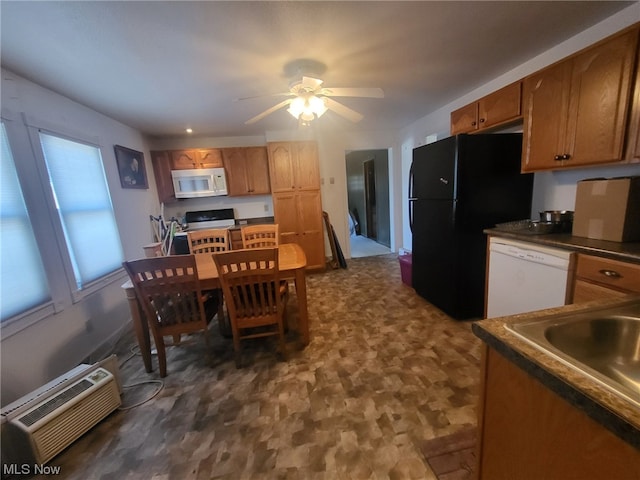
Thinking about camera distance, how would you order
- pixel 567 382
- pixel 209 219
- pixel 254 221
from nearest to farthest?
pixel 567 382 < pixel 209 219 < pixel 254 221

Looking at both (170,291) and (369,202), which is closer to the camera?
(170,291)

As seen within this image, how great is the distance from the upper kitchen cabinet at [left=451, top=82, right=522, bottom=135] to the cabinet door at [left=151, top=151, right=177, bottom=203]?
13.3 ft

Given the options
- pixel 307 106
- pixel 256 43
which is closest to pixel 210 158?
pixel 307 106

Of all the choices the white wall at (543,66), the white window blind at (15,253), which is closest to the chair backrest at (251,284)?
the white window blind at (15,253)

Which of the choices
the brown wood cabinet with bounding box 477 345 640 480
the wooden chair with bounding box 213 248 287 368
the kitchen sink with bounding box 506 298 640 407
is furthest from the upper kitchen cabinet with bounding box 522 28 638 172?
the wooden chair with bounding box 213 248 287 368

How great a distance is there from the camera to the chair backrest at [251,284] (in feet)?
6.05

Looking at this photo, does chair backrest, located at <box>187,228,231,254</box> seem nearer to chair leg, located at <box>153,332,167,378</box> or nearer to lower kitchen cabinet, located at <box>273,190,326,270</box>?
chair leg, located at <box>153,332,167,378</box>

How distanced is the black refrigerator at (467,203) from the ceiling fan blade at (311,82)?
4.28 feet

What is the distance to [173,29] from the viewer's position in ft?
5.08

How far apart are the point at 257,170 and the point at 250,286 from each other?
2.75 meters

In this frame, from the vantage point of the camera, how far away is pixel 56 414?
140 cm

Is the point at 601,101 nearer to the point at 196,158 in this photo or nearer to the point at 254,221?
the point at 254,221

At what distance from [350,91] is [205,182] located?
2933 mm

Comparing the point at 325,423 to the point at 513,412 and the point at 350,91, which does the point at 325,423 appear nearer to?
the point at 513,412
